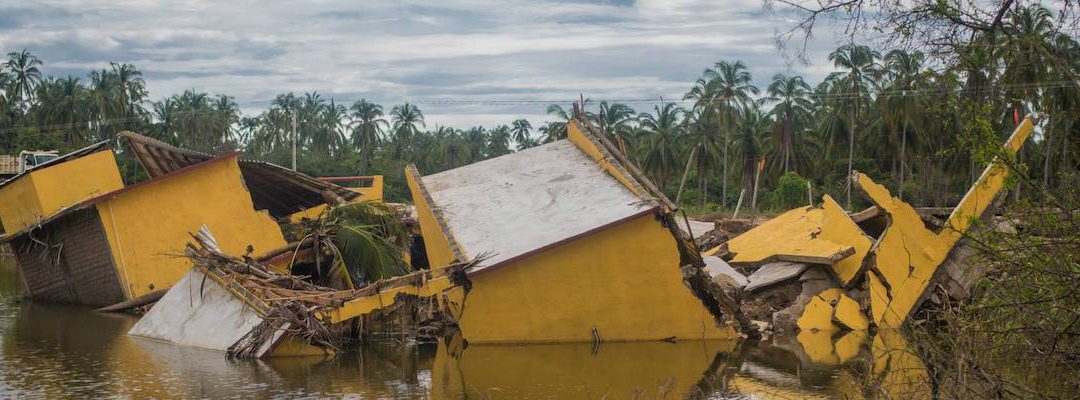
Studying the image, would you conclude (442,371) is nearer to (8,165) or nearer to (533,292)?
(533,292)

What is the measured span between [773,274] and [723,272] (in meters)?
0.92

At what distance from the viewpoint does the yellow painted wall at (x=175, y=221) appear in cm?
2241

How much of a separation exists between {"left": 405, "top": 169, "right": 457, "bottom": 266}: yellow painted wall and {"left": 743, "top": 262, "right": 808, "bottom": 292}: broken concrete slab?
5373mm

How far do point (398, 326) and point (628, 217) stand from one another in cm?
446

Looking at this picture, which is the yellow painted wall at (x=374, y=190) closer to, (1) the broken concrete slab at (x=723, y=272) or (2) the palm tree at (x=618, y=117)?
(1) the broken concrete slab at (x=723, y=272)

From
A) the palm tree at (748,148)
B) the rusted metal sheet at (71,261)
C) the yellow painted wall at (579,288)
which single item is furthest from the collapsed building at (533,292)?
the palm tree at (748,148)

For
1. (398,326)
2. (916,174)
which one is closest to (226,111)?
(916,174)

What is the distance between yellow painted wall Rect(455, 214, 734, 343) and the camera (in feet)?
55.2

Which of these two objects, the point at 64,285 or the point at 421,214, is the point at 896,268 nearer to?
the point at 421,214

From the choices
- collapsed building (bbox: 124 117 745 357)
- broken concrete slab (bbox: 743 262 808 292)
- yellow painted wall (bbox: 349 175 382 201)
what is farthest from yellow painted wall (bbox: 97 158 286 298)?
broken concrete slab (bbox: 743 262 808 292)

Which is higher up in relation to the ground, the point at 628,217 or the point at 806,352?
the point at 628,217

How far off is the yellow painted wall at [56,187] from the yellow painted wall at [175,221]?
1.35 m

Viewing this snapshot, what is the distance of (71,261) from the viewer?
2347cm

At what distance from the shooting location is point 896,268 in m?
19.3
